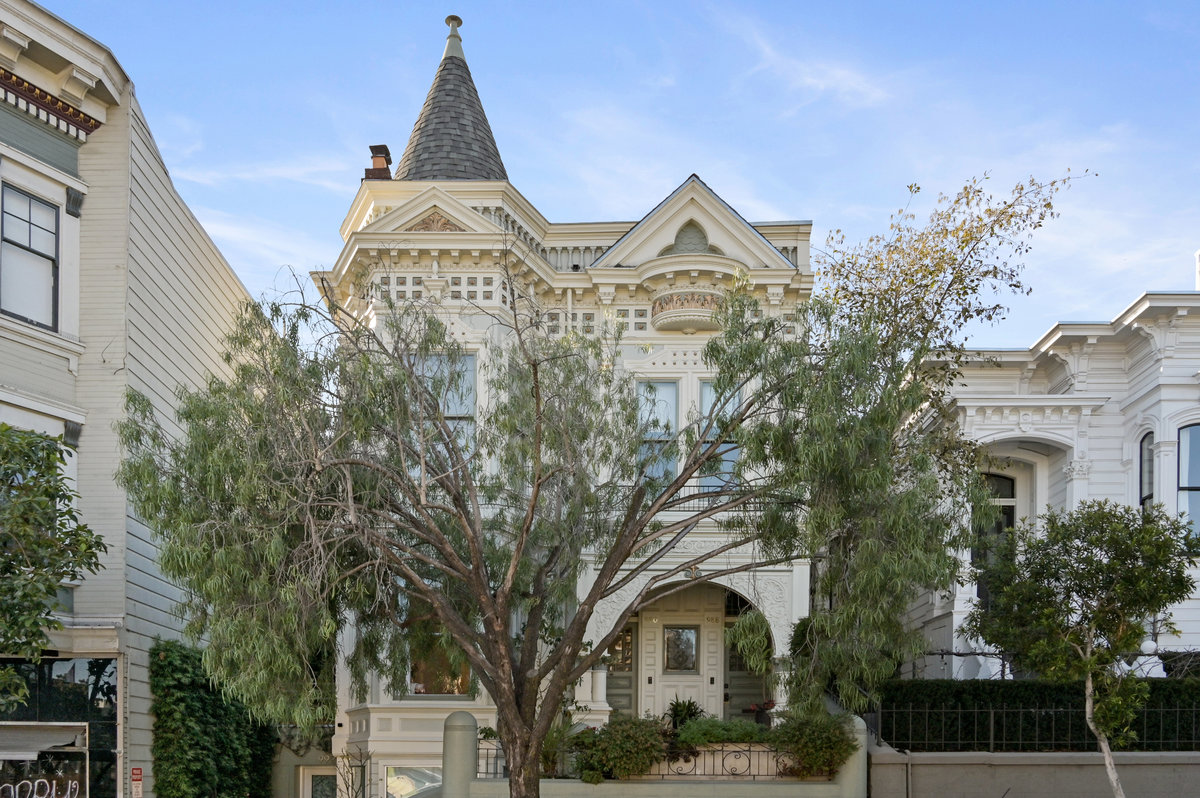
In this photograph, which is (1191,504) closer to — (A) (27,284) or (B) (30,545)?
(B) (30,545)

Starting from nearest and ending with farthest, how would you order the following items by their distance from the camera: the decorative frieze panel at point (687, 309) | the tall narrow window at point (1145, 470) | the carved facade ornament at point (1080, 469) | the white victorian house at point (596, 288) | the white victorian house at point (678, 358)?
the white victorian house at point (596, 288) → the white victorian house at point (678, 358) → the decorative frieze panel at point (687, 309) → the tall narrow window at point (1145, 470) → the carved facade ornament at point (1080, 469)

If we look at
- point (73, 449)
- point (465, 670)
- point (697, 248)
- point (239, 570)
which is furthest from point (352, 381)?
point (697, 248)

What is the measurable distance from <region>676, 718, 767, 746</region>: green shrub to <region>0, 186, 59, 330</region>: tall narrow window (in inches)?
407

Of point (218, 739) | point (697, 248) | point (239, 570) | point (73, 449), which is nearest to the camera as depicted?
point (239, 570)

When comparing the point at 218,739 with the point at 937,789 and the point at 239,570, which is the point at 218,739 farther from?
the point at 937,789

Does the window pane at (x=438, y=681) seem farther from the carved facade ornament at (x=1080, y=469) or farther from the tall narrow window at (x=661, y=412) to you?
the carved facade ornament at (x=1080, y=469)

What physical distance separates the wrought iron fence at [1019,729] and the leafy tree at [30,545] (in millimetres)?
11201

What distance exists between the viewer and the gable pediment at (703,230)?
23062 mm

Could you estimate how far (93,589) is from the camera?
18609 millimetres

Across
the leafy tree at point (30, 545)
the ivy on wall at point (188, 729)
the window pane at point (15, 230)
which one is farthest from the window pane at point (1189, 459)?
the window pane at point (15, 230)

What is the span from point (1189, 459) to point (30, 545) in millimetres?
18653

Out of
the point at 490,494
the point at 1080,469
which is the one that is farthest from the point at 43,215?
the point at 1080,469

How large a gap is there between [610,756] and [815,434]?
5570 mm

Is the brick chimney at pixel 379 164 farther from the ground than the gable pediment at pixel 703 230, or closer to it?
farther from the ground
